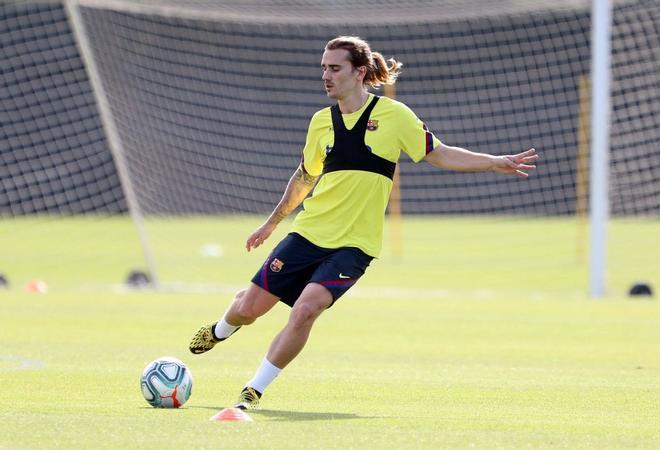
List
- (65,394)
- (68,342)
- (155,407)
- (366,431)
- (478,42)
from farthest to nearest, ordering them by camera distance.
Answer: (478,42) → (68,342) → (65,394) → (155,407) → (366,431)

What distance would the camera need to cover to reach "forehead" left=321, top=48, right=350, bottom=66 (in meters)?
8.08

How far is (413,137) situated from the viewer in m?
8.09

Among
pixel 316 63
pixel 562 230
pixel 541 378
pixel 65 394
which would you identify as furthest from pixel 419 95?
pixel 65 394

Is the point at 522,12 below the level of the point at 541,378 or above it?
above

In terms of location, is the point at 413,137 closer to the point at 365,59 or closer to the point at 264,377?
the point at 365,59

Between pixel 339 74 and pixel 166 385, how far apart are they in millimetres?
2179

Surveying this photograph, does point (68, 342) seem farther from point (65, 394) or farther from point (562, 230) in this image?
point (562, 230)

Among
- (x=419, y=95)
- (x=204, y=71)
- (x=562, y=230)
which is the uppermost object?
(x=204, y=71)

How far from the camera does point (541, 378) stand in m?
9.77

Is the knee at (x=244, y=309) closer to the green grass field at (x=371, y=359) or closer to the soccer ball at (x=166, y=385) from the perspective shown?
the green grass field at (x=371, y=359)

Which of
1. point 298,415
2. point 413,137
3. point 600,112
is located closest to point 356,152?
point 413,137

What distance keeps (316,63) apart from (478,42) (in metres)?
5.58

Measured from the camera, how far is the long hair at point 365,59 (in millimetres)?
8125

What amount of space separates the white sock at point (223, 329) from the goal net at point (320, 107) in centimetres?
1033
